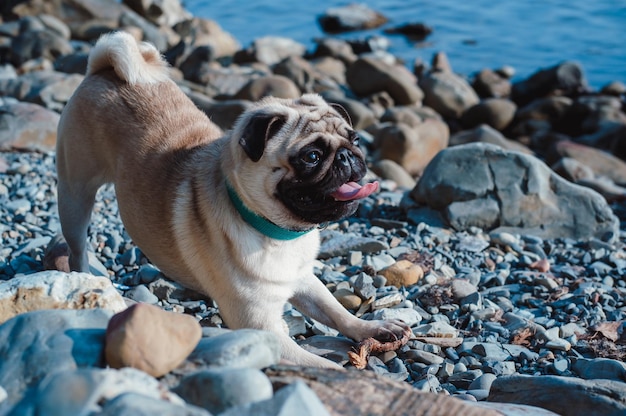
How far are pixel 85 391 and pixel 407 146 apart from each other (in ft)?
30.4

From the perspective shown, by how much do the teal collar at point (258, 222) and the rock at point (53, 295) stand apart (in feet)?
3.31

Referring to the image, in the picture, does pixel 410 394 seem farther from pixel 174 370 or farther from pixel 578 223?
pixel 578 223

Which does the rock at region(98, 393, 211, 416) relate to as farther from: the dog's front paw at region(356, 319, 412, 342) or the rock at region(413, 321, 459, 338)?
the rock at region(413, 321, 459, 338)

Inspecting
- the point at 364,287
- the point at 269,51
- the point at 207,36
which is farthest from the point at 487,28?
the point at 364,287

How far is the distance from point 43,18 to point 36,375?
17.2 meters

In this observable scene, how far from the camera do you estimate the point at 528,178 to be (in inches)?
305

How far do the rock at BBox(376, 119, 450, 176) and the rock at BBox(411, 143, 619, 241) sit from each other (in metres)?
3.41

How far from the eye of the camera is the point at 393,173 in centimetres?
1042

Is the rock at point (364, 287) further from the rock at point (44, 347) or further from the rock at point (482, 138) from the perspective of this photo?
the rock at point (482, 138)

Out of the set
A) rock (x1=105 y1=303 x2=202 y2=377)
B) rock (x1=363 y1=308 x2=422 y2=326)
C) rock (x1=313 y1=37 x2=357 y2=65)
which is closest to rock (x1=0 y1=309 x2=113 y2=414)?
rock (x1=105 y1=303 x2=202 y2=377)

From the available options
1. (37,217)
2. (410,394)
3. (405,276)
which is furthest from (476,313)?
(37,217)

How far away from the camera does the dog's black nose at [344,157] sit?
14.1 ft

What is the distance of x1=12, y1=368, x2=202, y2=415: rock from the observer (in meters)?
2.67

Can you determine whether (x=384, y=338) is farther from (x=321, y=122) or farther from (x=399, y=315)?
(x=321, y=122)
